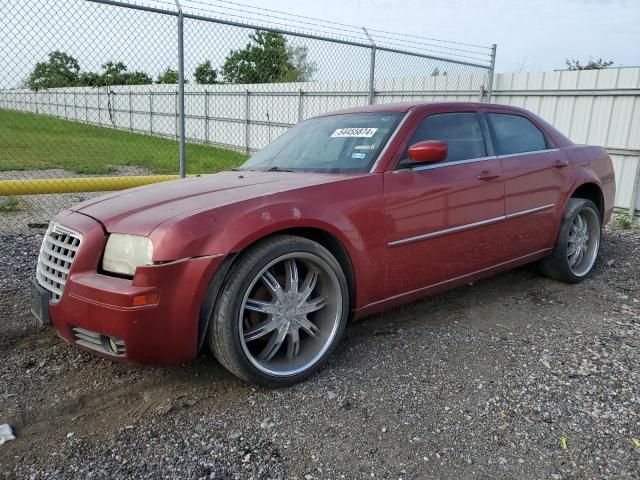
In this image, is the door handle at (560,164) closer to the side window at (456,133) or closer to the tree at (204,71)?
the side window at (456,133)

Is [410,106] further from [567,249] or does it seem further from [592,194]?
[592,194]

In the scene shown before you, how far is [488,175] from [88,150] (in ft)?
48.8

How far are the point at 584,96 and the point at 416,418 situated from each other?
26.0ft

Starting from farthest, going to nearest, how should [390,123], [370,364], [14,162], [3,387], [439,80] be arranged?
[14,162] < [439,80] < [390,123] < [370,364] < [3,387]

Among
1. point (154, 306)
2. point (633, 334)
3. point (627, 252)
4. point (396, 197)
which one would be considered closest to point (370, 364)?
point (396, 197)

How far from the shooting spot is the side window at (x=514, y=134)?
411 cm

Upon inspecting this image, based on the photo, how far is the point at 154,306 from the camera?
7.94 ft

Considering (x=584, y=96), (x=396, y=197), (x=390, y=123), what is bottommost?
(x=396, y=197)

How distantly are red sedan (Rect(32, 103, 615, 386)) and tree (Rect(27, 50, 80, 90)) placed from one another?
3.79 m

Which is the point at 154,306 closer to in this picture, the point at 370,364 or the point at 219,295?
the point at 219,295

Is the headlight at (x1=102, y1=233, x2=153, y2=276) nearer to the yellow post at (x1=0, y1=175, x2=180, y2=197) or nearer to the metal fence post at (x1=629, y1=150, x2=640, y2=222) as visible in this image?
the yellow post at (x1=0, y1=175, x2=180, y2=197)

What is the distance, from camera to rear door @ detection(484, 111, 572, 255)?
13.2ft

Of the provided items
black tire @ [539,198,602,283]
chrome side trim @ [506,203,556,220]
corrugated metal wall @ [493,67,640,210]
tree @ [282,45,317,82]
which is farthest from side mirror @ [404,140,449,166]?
corrugated metal wall @ [493,67,640,210]

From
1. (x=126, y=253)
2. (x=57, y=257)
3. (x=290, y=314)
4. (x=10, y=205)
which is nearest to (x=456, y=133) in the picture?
(x=290, y=314)
